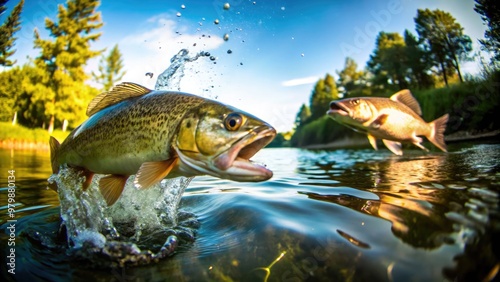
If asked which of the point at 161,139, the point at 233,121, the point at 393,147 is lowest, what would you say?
the point at 393,147

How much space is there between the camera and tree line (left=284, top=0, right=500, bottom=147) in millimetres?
11022

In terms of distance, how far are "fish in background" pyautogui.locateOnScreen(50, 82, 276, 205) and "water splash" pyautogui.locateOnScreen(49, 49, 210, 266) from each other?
0.84 ft

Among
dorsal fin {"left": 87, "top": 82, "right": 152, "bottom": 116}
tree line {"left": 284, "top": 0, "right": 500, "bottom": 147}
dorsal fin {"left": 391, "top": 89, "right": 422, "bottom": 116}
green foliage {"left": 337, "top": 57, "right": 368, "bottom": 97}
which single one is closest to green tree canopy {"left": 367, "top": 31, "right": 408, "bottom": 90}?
tree line {"left": 284, "top": 0, "right": 500, "bottom": 147}

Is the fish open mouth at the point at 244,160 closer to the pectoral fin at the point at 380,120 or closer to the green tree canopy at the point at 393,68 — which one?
the pectoral fin at the point at 380,120

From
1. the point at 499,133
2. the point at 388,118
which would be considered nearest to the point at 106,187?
the point at 388,118

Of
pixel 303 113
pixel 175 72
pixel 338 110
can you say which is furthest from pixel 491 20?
pixel 303 113

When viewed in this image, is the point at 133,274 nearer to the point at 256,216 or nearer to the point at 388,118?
the point at 256,216

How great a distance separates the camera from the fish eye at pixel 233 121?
2.20 m

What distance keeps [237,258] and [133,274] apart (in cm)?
72

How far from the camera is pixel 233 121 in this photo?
7.26ft

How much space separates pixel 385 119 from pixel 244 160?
10.3ft

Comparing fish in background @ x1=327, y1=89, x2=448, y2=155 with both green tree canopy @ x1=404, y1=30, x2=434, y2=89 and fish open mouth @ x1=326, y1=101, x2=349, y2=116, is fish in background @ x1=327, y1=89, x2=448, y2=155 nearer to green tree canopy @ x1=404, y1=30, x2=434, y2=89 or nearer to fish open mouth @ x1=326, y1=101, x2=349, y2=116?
fish open mouth @ x1=326, y1=101, x2=349, y2=116

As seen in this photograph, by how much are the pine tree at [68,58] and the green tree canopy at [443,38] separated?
137 ft

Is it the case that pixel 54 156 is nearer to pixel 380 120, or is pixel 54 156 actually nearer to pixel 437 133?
pixel 380 120
